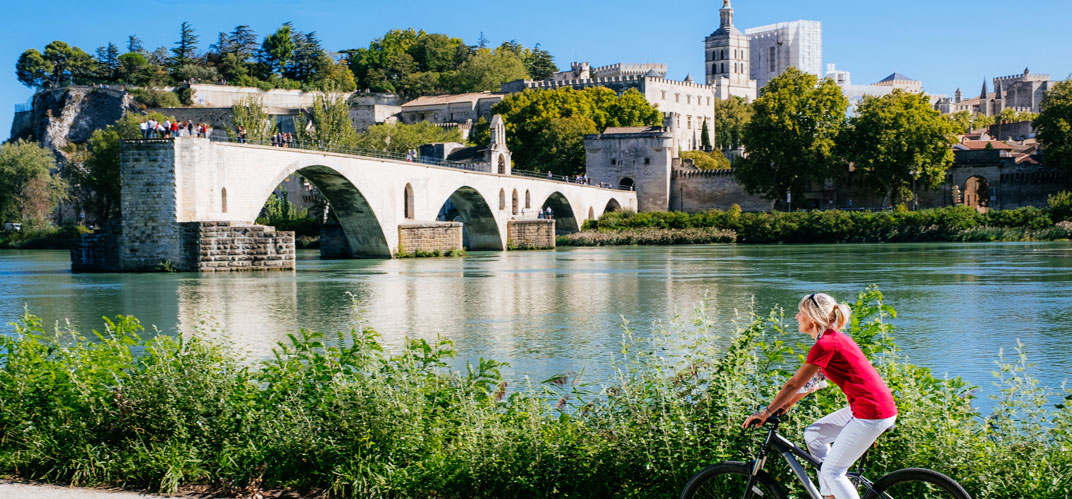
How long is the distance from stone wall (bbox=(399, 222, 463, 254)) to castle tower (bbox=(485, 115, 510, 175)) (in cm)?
1674

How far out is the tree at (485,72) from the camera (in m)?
103

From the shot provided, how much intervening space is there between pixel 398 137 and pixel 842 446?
223 ft

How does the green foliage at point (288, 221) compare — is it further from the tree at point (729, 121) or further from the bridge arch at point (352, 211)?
the tree at point (729, 121)

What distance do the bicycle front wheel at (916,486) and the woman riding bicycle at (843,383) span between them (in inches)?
4.7

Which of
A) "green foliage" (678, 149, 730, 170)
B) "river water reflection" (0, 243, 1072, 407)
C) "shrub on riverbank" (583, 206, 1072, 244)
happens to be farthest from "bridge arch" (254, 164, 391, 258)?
"green foliage" (678, 149, 730, 170)

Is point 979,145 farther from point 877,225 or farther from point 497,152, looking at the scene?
point 497,152

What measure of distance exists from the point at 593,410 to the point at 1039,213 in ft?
155

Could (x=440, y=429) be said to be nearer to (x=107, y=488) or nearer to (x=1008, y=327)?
(x=107, y=488)

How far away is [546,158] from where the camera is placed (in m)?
74.2

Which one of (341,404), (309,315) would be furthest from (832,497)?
(309,315)

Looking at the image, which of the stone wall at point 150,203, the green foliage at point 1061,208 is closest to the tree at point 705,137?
the green foliage at point 1061,208

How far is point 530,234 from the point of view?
5466cm

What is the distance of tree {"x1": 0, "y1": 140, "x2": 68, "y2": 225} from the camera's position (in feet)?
179

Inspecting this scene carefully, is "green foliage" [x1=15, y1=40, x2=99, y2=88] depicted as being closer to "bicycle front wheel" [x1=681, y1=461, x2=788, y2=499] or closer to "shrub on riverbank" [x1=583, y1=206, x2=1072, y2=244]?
"shrub on riverbank" [x1=583, y1=206, x2=1072, y2=244]
